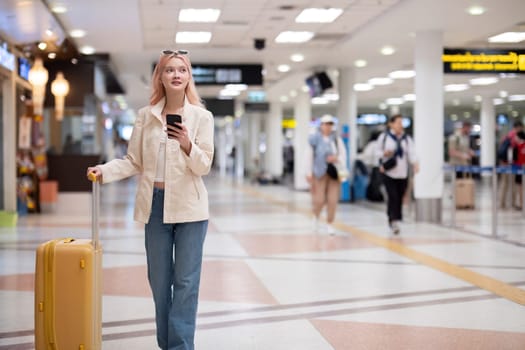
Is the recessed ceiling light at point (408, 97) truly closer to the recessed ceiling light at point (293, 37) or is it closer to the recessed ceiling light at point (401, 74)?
the recessed ceiling light at point (401, 74)

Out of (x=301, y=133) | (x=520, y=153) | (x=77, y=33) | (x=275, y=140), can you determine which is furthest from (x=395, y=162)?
(x=275, y=140)

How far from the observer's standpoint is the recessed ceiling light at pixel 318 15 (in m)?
12.3

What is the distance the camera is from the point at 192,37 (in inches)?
585

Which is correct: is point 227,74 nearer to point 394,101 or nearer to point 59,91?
point 59,91

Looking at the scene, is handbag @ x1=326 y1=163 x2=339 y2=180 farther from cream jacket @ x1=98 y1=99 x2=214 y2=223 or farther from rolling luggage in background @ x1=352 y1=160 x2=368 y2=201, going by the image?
rolling luggage in background @ x1=352 y1=160 x2=368 y2=201

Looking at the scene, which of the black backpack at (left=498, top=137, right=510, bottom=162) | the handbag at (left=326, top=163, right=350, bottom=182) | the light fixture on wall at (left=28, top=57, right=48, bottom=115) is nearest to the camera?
the handbag at (left=326, top=163, right=350, bottom=182)

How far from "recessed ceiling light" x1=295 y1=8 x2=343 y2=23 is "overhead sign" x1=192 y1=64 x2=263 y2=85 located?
205 inches

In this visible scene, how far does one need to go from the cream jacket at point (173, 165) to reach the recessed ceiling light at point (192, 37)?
10.7 metres

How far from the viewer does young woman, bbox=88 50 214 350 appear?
3.91m

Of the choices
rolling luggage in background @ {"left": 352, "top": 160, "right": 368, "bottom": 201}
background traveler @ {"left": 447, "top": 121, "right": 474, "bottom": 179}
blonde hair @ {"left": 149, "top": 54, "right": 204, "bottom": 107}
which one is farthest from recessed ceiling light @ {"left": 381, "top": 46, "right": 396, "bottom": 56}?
blonde hair @ {"left": 149, "top": 54, "right": 204, "bottom": 107}

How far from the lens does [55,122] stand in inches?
658

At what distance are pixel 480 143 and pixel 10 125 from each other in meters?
19.3

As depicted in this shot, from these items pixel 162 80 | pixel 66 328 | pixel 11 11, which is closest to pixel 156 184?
pixel 162 80

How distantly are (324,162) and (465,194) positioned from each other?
6280 mm
